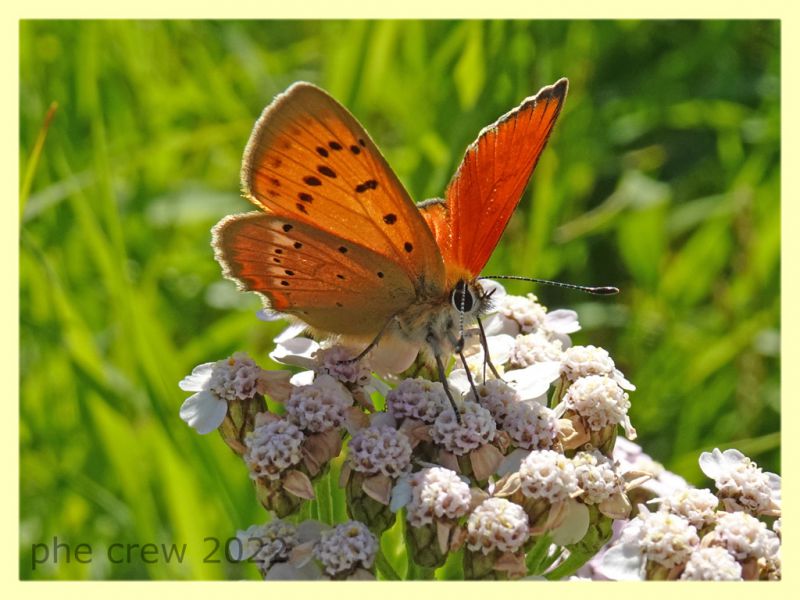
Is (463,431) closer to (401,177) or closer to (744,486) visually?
(744,486)

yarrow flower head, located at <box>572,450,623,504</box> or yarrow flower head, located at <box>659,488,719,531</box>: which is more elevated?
yarrow flower head, located at <box>572,450,623,504</box>

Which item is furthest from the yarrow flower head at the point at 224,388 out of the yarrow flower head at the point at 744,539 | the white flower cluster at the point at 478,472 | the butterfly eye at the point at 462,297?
the yarrow flower head at the point at 744,539

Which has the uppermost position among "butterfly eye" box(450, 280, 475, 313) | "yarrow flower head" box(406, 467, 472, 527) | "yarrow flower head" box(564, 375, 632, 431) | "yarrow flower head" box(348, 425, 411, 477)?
"butterfly eye" box(450, 280, 475, 313)

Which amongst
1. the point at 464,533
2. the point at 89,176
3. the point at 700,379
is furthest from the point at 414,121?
the point at 464,533

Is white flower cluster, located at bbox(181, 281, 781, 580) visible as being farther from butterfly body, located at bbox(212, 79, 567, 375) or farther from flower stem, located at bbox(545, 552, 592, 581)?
butterfly body, located at bbox(212, 79, 567, 375)

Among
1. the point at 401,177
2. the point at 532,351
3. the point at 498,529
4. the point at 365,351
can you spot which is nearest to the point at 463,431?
the point at 498,529

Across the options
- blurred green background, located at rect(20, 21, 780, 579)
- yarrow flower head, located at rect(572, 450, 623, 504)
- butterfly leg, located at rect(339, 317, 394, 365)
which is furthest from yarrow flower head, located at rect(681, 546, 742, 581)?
blurred green background, located at rect(20, 21, 780, 579)

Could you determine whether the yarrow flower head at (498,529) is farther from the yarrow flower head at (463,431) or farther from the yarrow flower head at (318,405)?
the yarrow flower head at (318,405)
